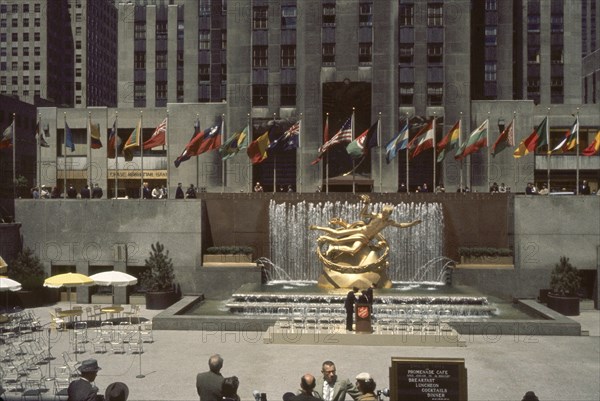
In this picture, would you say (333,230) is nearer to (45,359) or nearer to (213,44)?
(45,359)

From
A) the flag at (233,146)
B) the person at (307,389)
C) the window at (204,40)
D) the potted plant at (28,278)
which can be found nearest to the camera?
the person at (307,389)

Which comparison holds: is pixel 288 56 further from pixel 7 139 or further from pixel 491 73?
pixel 491 73

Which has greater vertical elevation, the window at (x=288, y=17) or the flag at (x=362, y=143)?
the window at (x=288, y=17)

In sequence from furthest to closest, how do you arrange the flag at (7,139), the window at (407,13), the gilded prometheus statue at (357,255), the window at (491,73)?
the window at (491,73), the window at (407,13), the flag at (7,139), the gilded prometheus statue at (357,255)

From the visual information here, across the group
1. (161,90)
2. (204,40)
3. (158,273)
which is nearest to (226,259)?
(158,273)

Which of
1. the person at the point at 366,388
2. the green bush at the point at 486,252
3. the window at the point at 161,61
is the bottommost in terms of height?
the person at the point at 366,388

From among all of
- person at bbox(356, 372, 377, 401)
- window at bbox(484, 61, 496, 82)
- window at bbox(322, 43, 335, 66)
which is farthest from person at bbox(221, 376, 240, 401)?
window at bbox(484, 61, 496, 82)

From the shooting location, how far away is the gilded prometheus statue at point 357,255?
34.5 metres

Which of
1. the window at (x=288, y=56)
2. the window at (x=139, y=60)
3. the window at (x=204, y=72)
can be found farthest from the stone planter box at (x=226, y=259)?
the window at (x=139, y=60)

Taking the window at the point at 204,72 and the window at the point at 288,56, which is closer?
the window at the point at 288,56

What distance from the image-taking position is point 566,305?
3306 centimetres

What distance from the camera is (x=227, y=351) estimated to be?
2488 centimetres

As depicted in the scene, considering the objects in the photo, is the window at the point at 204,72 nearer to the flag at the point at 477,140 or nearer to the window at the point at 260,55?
the window at the point at 260,55

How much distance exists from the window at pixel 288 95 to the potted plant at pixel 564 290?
2837cm
